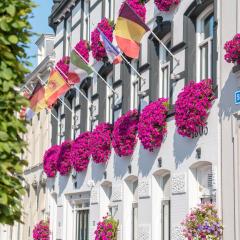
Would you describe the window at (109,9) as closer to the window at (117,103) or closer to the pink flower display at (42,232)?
the window at (117,103)

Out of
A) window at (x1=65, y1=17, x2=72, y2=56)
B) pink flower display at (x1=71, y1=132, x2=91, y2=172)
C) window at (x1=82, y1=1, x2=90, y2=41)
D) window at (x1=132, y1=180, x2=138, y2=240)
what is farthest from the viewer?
window at (x1=65, y1=17, x2=72, y2=56)

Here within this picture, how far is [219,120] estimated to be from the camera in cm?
1603

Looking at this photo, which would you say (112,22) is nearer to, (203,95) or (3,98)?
(203,95)

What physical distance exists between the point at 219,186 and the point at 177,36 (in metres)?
4.44

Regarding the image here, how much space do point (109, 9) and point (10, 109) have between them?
17519mm

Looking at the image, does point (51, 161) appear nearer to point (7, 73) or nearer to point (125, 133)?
point (125, 133)

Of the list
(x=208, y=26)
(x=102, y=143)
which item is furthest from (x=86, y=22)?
(x=208, y=26)

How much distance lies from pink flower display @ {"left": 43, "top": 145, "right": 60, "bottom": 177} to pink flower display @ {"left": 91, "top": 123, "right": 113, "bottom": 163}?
503 centimetres

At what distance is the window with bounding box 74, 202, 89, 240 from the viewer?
26234mm

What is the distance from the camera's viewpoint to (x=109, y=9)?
81.6 ft

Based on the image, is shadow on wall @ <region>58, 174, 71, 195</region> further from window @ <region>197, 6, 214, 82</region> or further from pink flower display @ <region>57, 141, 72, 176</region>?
window @ <region>197, 6, 214, 82</region>

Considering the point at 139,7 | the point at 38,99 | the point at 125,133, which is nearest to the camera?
the point at 139,7

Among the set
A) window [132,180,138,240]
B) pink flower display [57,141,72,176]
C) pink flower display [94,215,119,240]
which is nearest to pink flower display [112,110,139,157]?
window [132,180,138,240]

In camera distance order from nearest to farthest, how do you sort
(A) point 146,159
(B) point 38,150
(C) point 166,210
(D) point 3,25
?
(D) point 3,25 → (C) point 166,210 → (A) point 146,159 → (B) point 38,150
